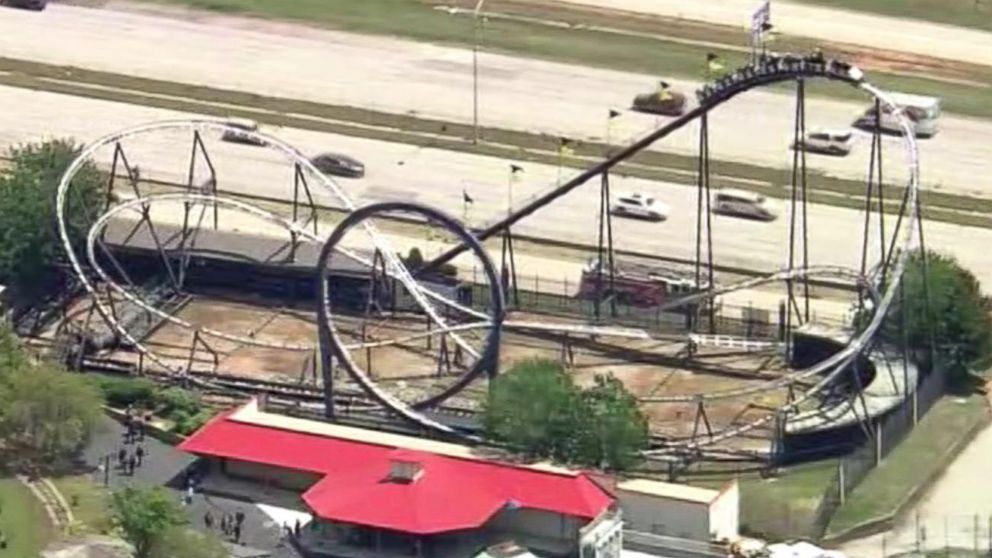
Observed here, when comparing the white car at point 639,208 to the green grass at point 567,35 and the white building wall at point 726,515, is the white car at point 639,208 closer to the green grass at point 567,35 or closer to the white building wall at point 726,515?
the green grass at point 567,35

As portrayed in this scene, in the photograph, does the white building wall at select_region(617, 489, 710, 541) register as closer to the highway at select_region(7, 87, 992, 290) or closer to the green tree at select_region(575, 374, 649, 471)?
the green tree at select_region(575, 374, 649, 471)

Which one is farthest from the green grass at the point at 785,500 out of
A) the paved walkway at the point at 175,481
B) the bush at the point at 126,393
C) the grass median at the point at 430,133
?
the grass median at the point at 430,133

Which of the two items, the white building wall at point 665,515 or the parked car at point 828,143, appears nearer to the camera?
the white building wall at point 665,515

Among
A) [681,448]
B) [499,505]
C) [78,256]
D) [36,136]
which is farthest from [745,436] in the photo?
[36,136]

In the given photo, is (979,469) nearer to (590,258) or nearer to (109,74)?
(590,258)

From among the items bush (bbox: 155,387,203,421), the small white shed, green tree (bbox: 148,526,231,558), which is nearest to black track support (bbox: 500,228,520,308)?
bush (bbox: 155,387,203,421)

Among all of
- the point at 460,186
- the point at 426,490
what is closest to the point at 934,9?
the point at 460,186
